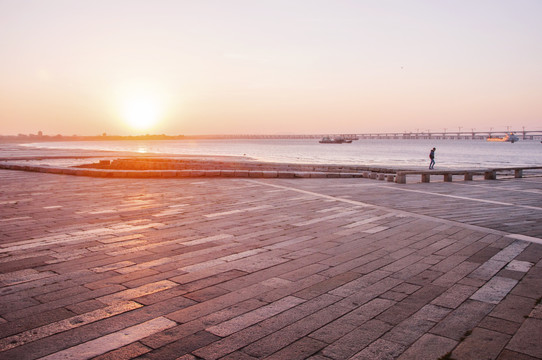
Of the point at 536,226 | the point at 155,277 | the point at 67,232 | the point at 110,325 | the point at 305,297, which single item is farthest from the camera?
the point at 536,226

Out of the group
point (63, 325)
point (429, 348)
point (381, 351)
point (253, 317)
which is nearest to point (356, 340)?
point (381, 351)

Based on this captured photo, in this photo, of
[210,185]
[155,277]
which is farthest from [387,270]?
[210,185]

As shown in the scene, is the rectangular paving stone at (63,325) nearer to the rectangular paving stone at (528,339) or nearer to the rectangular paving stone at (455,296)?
the rectangular paving stone at (455,296)

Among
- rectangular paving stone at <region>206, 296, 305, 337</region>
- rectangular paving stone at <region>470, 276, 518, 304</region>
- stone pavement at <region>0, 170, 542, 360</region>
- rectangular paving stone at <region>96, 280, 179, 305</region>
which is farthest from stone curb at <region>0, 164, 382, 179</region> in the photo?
rectangular paving stone at <region>206, 296, 305, 337</region>

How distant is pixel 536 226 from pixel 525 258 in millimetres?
2577

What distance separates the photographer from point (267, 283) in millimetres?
4234

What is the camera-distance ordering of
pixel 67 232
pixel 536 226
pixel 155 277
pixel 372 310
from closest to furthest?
pixel 372 310 < pixel 155 277 < pixel 67 232 < pixel 536 226

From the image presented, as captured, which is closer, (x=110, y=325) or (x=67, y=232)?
(x=110, y=325)

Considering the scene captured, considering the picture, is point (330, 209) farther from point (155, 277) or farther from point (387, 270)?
point (155, 277)

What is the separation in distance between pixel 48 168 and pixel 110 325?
14.8 metres

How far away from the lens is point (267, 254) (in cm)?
528

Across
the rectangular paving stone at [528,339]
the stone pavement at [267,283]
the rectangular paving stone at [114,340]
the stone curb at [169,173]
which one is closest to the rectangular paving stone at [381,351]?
the stone pavement at [267,283]

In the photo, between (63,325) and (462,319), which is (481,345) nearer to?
(462,319)

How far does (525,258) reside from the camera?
17.0 feet
